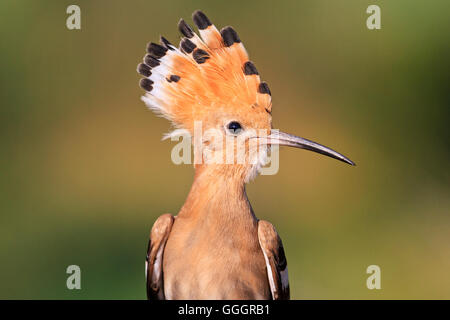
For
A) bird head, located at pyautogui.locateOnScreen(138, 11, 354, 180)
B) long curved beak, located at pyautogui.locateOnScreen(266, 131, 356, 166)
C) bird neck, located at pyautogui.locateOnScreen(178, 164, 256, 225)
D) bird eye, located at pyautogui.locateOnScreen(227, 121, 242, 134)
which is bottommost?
bird neck, located at pyautogui.locateOnScreen(178, 164, 256, 225)

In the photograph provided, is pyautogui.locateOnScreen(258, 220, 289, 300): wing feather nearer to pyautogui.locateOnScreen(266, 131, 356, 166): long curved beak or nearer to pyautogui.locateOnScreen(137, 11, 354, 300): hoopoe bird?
pyautogui.locateOnScreen(137, 11, 354, 300): hoopoe bird

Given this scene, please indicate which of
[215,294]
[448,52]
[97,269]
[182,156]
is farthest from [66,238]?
[448,52]

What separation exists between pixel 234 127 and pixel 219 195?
21cm

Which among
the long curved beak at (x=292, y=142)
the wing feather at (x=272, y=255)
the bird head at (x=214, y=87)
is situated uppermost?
the bird head at (x=214, y=87)

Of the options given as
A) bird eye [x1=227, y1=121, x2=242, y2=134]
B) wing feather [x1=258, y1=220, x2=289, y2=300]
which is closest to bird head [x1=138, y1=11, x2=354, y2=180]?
bird eye [x1=227, y1=121, x2=242, y2=134]

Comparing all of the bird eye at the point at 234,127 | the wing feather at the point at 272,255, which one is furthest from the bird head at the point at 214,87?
the wing feather at the point at 272,255

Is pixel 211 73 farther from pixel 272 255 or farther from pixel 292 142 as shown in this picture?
pixel 272 255

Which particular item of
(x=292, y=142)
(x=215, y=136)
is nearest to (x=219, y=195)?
(x=215, y=136)

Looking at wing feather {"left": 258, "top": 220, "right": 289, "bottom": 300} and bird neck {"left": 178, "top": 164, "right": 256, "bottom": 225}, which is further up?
bird neck {"left": 178, "top": 164, "right": 256, "bottom": 225}

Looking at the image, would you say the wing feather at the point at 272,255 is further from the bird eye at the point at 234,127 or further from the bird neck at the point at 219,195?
the bird eye at the point at 234,127

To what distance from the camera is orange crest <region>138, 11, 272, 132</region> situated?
1646 mm

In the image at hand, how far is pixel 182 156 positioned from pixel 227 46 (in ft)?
1.32

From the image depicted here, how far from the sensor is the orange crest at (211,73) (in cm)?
165

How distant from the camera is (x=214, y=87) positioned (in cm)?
165
